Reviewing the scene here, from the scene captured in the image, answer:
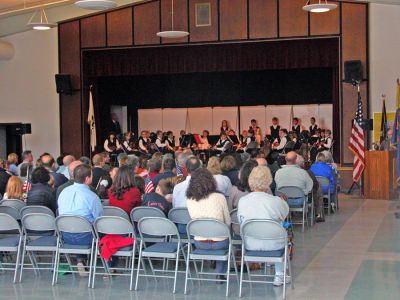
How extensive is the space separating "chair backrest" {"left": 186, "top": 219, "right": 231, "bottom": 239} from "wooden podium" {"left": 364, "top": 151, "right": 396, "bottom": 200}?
8714 mm

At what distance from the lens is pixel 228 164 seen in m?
9.67

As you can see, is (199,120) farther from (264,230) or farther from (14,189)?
(264,230)

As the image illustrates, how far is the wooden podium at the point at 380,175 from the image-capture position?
14.3 meters

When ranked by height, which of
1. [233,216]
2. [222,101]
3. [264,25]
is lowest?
[233,216]

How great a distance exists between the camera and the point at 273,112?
22359 mm

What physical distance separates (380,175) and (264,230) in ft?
29.0

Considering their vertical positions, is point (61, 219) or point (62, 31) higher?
point (62, 31)

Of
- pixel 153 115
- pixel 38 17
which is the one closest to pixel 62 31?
pixel 38 17

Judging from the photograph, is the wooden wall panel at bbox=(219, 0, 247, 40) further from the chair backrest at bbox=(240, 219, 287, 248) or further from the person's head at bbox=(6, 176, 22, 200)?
the chair backrest at bbox=(240, 219, 287, 248)

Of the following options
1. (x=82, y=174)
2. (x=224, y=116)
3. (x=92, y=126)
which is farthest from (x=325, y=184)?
(x=224, y=116)

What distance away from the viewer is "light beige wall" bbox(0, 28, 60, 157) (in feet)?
65.4

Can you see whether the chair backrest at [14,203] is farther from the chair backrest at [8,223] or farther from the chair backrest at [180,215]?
the chair backrest at [180,215]

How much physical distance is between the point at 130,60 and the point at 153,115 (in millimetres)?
4193

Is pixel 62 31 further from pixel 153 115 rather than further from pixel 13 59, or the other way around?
pixel 153 115
